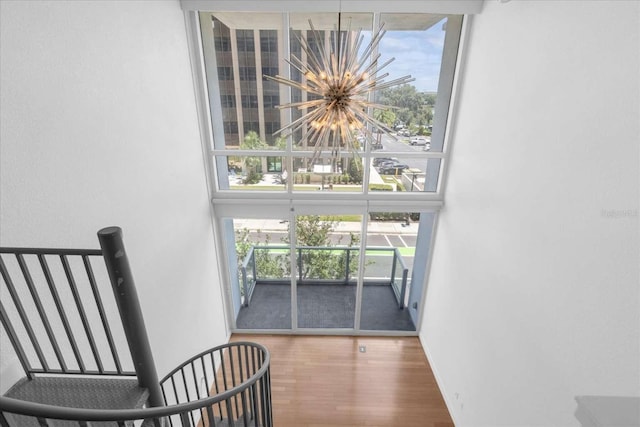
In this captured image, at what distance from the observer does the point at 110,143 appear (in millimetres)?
2133

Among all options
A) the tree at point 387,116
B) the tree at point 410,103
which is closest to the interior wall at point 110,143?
the tree at point 387,116

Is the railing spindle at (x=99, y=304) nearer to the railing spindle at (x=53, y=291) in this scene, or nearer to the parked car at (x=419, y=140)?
the railing spindle at (x=53, y=291)

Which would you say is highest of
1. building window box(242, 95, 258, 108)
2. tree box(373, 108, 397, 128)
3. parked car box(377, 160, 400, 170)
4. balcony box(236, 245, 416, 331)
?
building window box(242, 95, 258, 108)

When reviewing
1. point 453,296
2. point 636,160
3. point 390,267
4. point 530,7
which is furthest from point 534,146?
point 390,267

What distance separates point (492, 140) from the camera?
293cm

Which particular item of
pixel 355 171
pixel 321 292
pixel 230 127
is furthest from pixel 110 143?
pixel 321 292

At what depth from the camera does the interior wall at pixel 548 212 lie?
5.32 ft

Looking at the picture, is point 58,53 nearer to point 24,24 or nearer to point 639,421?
point 24,24

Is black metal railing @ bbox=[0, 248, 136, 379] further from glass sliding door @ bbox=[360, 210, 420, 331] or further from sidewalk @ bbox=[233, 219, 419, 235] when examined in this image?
glass sliding door @ bbox=[360, 210, 420, 331]

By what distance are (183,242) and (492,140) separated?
10.9ft

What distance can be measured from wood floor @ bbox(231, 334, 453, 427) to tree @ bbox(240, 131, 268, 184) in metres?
2.60

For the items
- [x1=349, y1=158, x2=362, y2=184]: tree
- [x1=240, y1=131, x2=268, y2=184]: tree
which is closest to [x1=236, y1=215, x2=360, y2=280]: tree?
[x1=349, y1=158, x2=362, y2=184]: tree

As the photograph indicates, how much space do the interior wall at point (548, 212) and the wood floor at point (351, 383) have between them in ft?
1.88

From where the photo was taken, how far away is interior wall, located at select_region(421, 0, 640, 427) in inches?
63.9
